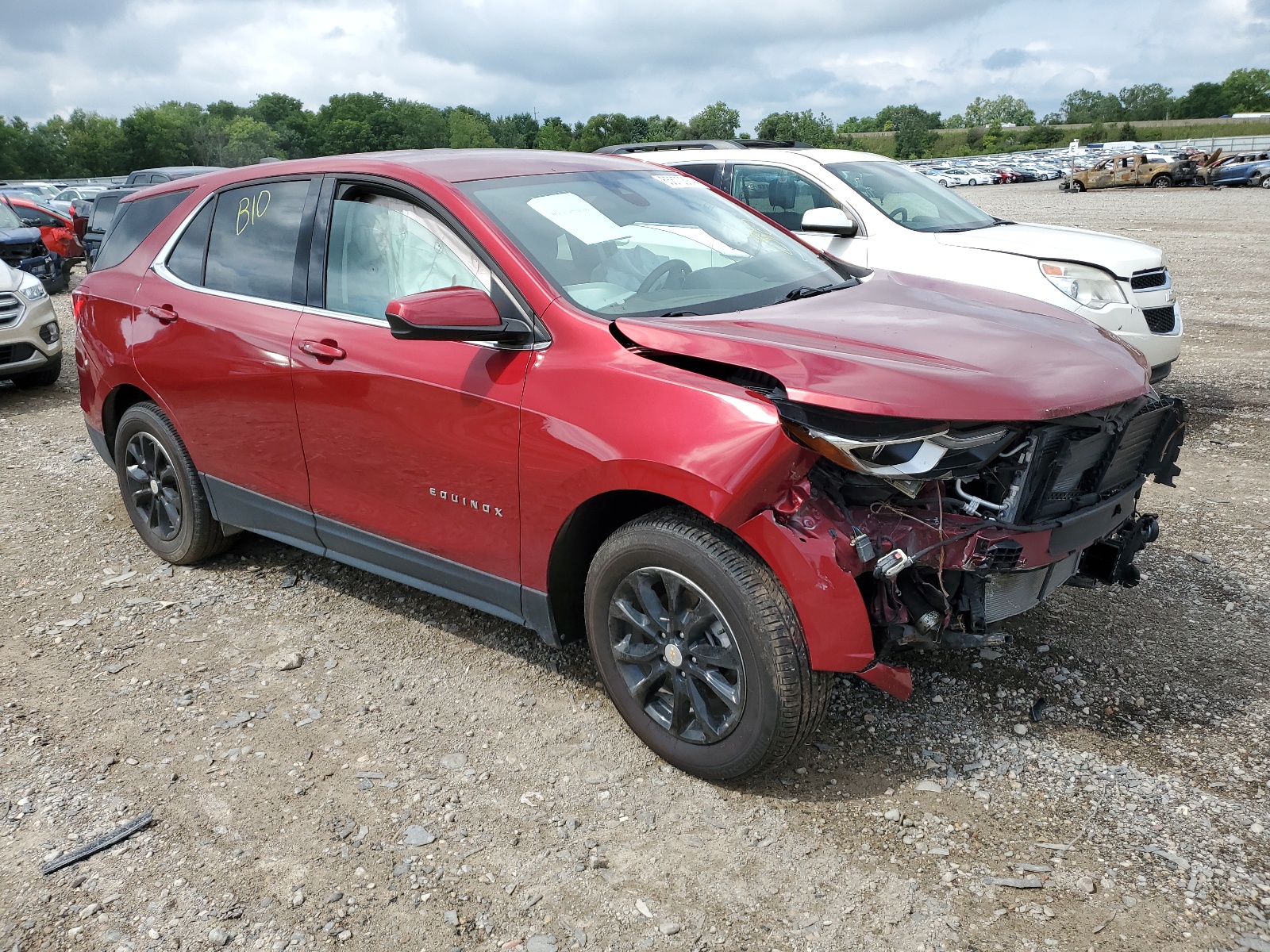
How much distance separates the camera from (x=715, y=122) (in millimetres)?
142500

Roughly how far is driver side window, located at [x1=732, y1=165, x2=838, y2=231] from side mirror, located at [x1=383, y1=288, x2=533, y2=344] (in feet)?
16.1

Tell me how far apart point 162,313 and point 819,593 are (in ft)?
11.2

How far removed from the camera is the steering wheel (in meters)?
3.48

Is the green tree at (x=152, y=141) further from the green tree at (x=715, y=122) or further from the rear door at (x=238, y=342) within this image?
the rear door at (x=238, y=342)

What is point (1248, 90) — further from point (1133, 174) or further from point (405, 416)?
point (405, 416)

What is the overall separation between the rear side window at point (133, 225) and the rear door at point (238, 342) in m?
0.25

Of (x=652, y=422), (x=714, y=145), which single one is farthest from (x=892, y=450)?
(x=714, y=145)

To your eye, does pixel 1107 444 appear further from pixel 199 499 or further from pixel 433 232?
pixel 199 499

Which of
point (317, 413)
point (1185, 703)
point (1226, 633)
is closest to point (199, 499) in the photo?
point (317, 413)

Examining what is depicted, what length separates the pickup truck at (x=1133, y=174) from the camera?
39.5 metres

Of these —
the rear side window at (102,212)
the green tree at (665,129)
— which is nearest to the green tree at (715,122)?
the green tree at (665,129)

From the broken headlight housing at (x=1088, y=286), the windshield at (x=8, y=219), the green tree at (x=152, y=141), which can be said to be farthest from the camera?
the green tree at (x=152, y=141)

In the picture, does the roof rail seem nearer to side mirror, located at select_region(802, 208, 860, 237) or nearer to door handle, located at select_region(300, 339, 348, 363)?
side mirror, located at select_region(802, 208, 860, 237)

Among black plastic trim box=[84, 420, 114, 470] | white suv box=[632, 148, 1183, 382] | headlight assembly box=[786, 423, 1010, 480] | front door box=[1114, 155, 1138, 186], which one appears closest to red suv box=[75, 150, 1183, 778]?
headlight assembly box=[786, 423, 1010, 480]
